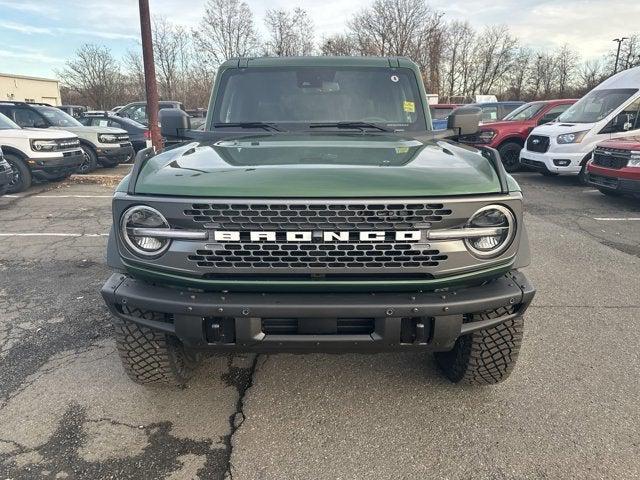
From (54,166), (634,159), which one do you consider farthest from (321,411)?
(54,166)

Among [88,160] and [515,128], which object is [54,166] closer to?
[88,160]

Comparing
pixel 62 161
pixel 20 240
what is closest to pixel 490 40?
pixel 62 161

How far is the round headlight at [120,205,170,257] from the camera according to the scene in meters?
2.24

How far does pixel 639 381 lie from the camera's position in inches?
119

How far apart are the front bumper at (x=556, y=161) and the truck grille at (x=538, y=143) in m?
0.11

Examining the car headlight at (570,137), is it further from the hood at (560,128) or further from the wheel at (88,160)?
the wheel at (88,160)

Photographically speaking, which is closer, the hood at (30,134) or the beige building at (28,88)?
the hood at (30,134)

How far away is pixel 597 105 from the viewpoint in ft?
35.0

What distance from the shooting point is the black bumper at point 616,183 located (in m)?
8.03

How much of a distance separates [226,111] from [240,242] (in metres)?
1.97

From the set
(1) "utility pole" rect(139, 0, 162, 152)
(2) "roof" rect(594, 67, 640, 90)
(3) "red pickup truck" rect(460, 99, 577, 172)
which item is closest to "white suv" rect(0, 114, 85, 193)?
(1) "utility pole" rect(139, 0, 162, 152)

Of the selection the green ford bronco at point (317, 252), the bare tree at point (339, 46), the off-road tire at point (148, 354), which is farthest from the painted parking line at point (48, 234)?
the bare tree at point (339, 46)

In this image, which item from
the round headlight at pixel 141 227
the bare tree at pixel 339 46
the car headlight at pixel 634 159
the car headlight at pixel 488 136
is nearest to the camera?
the round headlight at pixel 141 227

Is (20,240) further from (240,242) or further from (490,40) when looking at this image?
(490,40)
